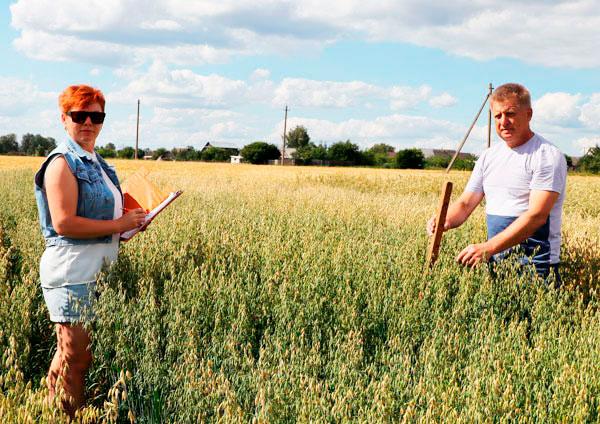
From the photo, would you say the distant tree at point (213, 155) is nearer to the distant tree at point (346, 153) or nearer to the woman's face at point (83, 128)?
the distant tree at point (346, 153)

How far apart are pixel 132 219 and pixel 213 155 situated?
A: 241 ft

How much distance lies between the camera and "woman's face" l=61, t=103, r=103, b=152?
282 cm

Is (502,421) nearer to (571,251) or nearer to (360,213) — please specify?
(571,251)

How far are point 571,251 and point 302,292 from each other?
3254 millimetres

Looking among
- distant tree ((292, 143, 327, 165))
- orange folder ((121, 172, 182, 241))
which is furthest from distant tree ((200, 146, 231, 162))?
orange folder ((121, 172, 182, 241))

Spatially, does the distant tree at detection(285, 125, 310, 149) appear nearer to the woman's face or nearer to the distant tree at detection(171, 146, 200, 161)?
the distant tree at detection(171, 146, 200, 161)

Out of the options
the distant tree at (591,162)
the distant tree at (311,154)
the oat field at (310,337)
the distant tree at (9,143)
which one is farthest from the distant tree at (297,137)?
the oat field at (310,337)

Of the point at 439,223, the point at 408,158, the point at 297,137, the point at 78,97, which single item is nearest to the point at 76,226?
the point at 78,97

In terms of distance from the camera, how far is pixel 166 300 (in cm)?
346

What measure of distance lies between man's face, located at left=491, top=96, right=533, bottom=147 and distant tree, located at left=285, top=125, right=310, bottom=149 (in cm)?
8586

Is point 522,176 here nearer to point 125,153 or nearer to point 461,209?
point 461,209

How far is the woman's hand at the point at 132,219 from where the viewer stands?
2.82 meters

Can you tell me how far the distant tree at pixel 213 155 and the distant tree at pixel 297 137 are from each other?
1622cm

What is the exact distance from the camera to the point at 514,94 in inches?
135
